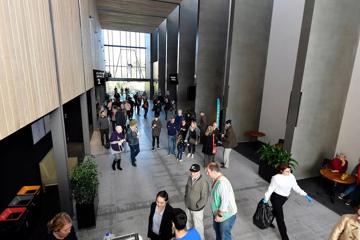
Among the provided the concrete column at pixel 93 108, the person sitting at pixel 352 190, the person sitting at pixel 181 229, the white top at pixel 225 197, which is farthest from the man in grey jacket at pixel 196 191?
the concrete column at pixel 93 108

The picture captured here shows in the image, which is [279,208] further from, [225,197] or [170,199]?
[170,199]

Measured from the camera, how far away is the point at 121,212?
4.98 meters

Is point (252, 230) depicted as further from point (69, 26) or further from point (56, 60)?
point (69, 26)

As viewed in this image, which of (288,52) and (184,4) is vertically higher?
(184,4)

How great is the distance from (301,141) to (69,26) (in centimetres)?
713

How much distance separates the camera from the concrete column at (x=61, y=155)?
429cm

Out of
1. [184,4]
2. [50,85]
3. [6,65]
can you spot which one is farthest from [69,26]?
[184,4]

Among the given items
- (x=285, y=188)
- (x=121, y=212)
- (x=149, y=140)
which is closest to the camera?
(x=285, y=188)

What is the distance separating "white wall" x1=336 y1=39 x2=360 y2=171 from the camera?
6.31 m

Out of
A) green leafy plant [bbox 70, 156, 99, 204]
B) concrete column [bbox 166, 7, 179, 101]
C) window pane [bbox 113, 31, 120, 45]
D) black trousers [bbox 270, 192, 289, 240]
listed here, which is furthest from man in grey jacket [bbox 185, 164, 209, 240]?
window pane [bbox 113, 31, 120, 45]

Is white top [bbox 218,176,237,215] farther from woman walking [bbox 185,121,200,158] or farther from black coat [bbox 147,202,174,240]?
woman walking [bbox 185,121,200,158]

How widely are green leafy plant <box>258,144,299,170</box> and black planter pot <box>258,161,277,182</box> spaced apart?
0.13 metres

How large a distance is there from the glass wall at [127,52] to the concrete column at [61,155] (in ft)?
88.8

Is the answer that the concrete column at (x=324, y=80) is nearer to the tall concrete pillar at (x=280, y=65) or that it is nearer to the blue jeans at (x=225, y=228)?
the tall concrete pillar at (x=280, y=65)
